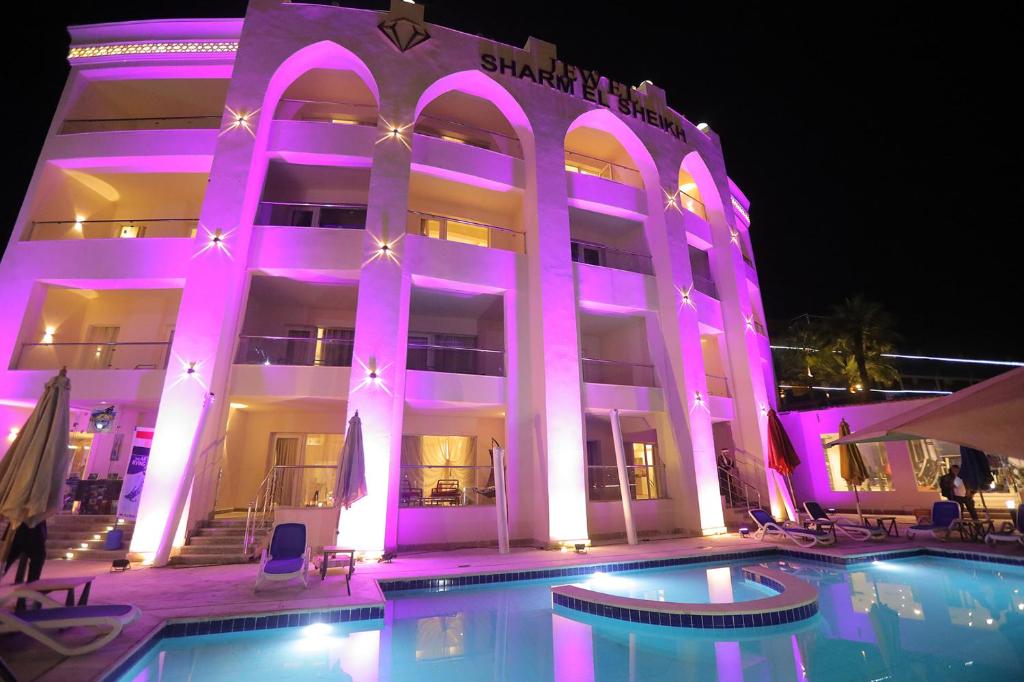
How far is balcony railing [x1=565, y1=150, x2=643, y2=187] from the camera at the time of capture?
15594 mm

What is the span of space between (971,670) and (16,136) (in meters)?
23.0

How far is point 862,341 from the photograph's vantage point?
19.6 m

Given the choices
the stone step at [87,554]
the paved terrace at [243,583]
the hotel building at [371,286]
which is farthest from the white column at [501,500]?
the stone step at [87,554]

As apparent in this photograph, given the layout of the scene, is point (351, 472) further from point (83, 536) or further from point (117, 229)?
point (117, 229)

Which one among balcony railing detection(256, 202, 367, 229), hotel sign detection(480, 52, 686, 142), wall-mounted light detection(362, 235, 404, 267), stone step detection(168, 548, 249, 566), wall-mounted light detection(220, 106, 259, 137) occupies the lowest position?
stone step detection(168, 548, 249, 566)

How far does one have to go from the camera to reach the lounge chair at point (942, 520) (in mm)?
9586

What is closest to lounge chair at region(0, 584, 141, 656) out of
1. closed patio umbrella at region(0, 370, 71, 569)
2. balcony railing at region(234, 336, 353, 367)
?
closed patio umbrella at region(0, 370, 71, 569)

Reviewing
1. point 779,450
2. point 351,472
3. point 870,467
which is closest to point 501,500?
point 351,472

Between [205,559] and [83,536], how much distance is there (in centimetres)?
306

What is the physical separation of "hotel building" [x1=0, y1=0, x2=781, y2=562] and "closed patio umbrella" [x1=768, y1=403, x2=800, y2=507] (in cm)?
143

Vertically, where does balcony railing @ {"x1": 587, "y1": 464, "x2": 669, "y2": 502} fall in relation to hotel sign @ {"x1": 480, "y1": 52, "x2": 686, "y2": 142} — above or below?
below

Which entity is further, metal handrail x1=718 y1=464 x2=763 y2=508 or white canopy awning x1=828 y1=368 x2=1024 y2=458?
metal handrail x1=718 y1=464 x2=763 y2=508

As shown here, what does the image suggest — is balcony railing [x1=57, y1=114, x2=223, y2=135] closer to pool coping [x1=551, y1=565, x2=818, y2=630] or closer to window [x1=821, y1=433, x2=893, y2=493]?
pool coping [x1=551, y1=565, x2=818, y2=630]

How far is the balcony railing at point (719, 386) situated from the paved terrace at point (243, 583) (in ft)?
17.6
